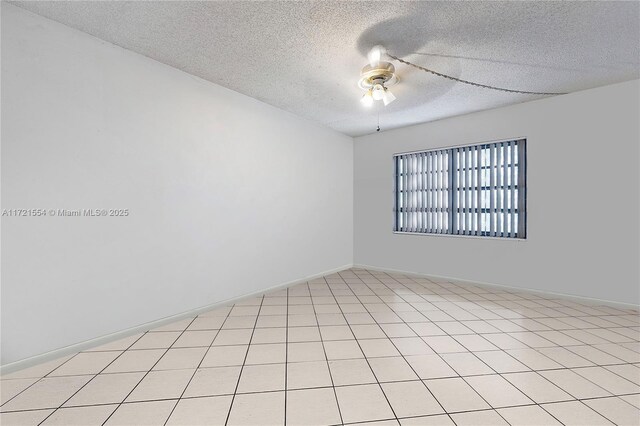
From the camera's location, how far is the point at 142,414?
5.41 ft

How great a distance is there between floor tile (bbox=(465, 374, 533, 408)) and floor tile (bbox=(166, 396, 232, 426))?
1.68m

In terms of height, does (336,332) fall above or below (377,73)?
below

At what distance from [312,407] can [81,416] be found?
1.37m

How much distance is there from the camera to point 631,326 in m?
2.91

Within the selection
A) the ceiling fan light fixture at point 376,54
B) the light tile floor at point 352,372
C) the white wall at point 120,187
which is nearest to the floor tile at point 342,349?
the light tile floor at point 352,372

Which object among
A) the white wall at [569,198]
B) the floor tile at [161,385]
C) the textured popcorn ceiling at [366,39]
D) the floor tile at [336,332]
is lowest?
the floor tile at [336,332]

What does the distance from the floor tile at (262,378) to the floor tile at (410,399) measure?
2.44 ft

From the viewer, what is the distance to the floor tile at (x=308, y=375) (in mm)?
1946

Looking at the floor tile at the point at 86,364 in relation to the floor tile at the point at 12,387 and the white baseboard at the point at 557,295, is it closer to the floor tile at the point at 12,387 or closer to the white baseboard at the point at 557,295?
the floor tile at the point at 12,387

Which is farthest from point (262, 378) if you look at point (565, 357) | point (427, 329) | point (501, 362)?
point (565, 357)

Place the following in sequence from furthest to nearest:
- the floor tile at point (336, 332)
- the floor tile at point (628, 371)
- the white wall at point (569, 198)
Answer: the white wall at point (569, 198)
the floor tile at point (336, 332)
the floor tile at point (628, 371)

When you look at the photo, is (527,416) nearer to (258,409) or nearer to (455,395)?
(455,395)

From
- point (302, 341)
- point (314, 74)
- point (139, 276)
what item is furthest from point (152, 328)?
point (314, 74)

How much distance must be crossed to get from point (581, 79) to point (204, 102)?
4.49m
